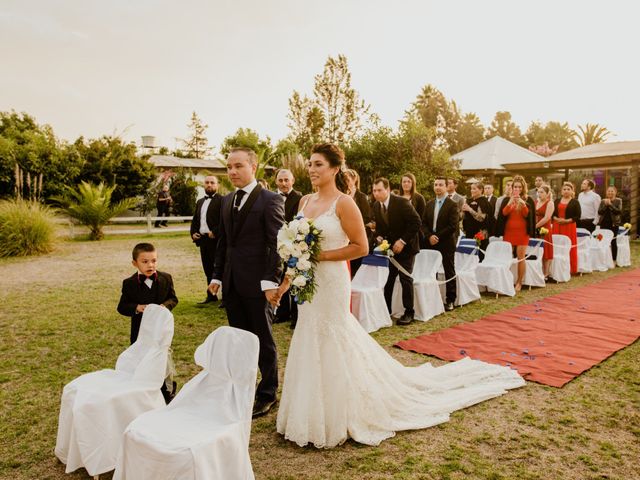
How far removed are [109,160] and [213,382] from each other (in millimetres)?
24682

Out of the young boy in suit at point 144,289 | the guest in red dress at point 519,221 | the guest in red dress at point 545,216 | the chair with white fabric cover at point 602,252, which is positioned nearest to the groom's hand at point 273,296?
the young boy in suit at point 144,289

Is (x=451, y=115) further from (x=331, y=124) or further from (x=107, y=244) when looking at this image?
(x=107, y=244)

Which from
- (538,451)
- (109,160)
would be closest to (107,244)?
(109,160)

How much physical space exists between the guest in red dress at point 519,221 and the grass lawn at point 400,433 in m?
2.48

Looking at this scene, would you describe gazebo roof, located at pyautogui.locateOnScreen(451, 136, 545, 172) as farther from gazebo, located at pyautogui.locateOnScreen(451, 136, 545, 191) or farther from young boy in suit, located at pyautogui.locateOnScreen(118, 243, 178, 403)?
young boy in suit, located at pyautogui.locateOnScreen(118, 243, 178, 403)

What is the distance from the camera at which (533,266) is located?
998 cm

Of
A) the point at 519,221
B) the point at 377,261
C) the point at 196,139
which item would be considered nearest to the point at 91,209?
the point at 377,261

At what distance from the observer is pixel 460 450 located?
362 centimetres

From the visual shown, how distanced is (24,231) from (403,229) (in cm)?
1179

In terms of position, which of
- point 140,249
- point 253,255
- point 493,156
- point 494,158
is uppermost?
point 493,156

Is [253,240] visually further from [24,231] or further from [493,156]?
[493,156]

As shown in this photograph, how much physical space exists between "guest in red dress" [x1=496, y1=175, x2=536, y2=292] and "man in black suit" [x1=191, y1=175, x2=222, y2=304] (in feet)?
18.1

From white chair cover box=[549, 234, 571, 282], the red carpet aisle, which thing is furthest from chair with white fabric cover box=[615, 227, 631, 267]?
the red carpet aisle

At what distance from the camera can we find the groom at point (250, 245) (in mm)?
4008
